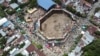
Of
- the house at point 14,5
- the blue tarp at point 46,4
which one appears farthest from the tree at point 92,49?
the house at point 14,5

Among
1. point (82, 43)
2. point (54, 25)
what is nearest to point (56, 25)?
point (54, 25)

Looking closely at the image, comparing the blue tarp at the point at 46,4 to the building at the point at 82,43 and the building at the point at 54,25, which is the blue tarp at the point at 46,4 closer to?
the building at the point at 54,25

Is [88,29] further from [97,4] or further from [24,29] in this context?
[24,29]

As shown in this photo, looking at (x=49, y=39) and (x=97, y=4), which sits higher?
(x=97, y=4)

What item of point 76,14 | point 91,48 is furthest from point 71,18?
point 91,48

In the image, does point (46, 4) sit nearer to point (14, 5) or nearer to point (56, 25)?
point (56, 25)

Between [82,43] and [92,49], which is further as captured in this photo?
[82,43]
